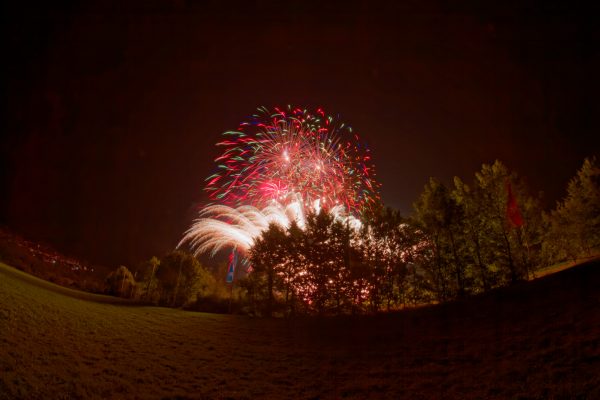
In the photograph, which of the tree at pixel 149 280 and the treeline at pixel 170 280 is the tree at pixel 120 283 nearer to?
the treeline at pixel 170 280

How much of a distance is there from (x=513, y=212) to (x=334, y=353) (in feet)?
93.3

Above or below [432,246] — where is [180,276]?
above

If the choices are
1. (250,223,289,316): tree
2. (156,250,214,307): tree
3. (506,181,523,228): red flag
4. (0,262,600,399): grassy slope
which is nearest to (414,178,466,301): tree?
(506,181,523,228): red flag

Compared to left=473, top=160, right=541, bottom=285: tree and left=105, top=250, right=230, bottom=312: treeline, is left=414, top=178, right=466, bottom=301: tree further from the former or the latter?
left=105, top=250, right=230, bottom=312: treeline

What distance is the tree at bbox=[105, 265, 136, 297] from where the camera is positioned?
61.4 m

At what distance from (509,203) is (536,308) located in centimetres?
2024

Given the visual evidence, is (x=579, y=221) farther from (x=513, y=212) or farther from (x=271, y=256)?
(x=271, y=256)

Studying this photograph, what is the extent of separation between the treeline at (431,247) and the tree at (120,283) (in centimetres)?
3411

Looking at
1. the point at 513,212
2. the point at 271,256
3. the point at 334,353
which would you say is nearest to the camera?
the point at 334,353

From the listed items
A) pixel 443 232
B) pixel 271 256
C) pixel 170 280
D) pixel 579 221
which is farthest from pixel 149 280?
pixel 579 221

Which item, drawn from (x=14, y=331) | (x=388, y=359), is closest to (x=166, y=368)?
(x=14, y=331)

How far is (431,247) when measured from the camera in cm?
4159

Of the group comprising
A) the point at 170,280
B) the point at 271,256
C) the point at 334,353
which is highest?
the point at 170,280

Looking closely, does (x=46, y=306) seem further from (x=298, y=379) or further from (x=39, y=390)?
(x=298, y=379)
